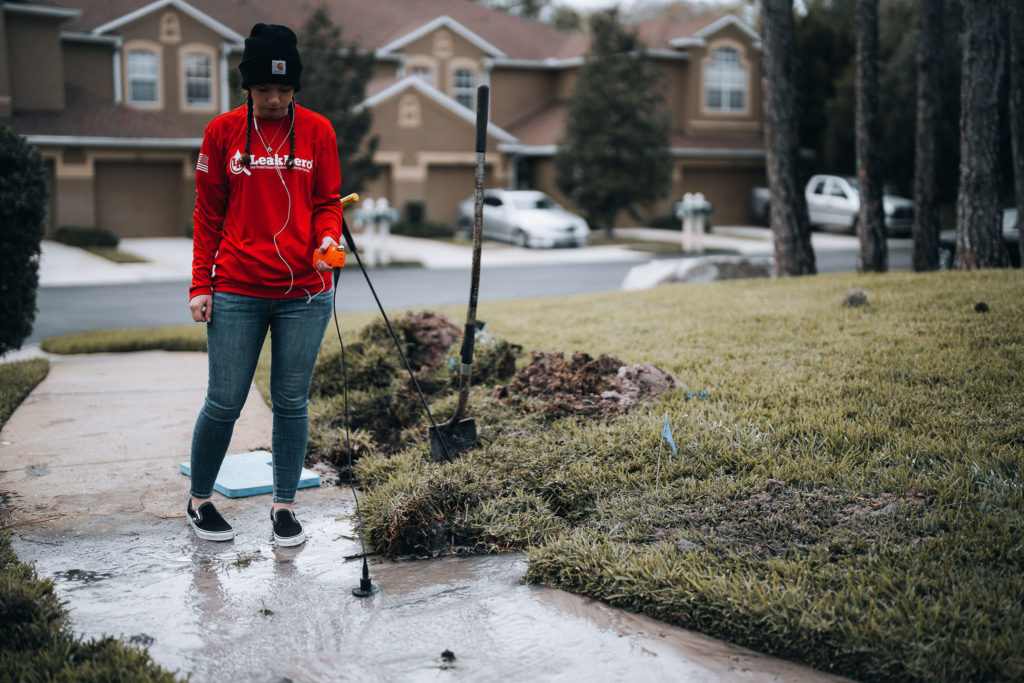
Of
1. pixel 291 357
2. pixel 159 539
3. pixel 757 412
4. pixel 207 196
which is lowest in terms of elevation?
pixel 159 539

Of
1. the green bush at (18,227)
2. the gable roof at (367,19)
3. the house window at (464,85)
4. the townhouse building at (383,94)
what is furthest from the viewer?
the house window at (464,85)

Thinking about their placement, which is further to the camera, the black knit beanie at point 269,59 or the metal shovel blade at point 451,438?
the metal shovel blade at point 451,438

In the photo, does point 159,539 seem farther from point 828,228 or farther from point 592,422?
point 828,228

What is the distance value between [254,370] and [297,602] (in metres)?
0.99

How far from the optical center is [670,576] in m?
3.59

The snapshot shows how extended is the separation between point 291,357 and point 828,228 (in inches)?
1151

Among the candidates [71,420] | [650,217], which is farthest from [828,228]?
[71,420]

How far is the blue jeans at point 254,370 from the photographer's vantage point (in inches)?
156

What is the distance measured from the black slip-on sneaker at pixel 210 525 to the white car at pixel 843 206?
26831 mm

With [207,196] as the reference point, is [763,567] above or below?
below

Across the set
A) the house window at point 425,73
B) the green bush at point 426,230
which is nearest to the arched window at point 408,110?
the house window at point 425,73

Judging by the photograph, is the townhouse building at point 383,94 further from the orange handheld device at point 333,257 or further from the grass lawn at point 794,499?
the orange handheld device at point 333,257

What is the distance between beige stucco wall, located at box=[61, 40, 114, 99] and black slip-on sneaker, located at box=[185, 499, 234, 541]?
1041 inches

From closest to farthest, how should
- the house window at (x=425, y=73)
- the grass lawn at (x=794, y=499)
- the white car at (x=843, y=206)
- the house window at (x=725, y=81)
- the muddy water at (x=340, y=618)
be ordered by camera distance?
1. the muddy water at (x=340, y=618)
2. the grass lawn at (x=794, y=499)
3. the white car at (x=843, y=206)
4. the house window at (x=425, y=73)
5. the house window at (x=725, y=81)
